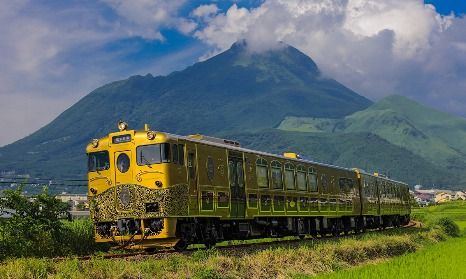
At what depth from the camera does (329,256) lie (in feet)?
69.3

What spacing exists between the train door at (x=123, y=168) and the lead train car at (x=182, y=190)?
Result: 0.03m

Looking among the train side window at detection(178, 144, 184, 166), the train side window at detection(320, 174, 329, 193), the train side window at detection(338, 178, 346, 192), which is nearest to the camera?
the train side window at detection(178, 144, 184, 166)

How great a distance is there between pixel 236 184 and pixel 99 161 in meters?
5.57

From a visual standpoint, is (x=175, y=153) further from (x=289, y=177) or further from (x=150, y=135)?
(x=289, y=177)

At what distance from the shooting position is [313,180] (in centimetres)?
3269

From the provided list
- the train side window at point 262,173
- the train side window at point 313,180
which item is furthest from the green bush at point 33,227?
the train side window at point 313,180

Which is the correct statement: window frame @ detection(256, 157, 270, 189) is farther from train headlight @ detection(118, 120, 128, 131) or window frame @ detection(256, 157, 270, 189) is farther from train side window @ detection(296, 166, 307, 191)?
train headlight @ detection(118, 120, 128, 131)

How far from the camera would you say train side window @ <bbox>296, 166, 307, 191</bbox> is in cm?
3057

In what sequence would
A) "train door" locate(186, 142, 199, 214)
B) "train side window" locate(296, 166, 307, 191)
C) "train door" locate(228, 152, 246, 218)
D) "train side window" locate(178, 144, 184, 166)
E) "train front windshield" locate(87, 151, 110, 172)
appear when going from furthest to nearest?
"train side window" locate(296, 166, 307, 191)
"train door" locate(228, 152, 246, 218)
"train front windshield" locate(87, 151, 110, 172)
"train door" locate(186, 142, 199, 214)
"train side window" locate(178, 144, 184, 166)

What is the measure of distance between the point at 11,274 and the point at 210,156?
1037 centimetres

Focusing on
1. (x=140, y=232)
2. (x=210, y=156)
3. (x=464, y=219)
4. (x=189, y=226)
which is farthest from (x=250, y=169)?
(x=464, y=219)

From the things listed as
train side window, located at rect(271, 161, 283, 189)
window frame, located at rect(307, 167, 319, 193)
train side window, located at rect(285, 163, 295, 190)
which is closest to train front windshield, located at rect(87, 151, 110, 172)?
train side window, located at rect(271, 161, 283, 189)

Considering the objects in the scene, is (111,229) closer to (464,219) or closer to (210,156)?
(210,156)

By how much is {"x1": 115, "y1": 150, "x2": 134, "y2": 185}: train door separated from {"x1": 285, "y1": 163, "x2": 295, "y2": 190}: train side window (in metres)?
10.4
